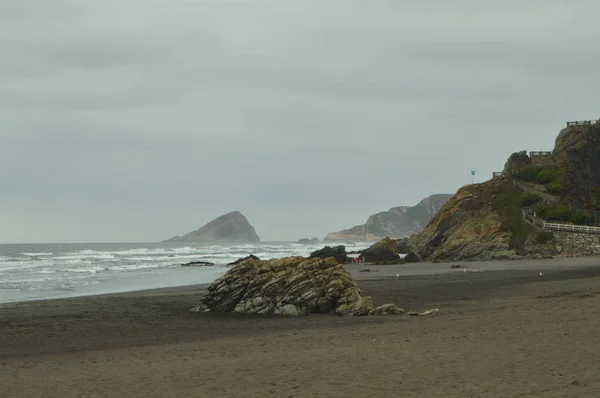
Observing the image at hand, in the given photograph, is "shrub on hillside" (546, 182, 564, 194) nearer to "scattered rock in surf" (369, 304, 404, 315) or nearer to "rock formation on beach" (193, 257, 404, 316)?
"rock formation on beach" (193, 257, 404, 316)

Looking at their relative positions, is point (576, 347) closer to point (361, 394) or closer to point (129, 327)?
point (361, 394)

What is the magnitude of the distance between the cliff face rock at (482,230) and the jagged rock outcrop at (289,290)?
147 ft

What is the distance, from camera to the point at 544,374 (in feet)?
36.9

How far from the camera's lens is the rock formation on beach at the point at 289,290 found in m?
26.7

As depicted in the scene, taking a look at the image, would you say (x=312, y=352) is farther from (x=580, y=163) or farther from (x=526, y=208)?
(x=580, y=163)

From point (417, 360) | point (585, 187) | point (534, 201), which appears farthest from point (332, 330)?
point (585, 187)

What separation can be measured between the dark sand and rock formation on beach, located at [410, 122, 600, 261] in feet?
145

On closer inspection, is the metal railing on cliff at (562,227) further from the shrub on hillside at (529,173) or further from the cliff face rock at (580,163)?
the shrub on hillside at (529,173)

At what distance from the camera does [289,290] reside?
2780cm

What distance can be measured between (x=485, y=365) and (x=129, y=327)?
551 inches

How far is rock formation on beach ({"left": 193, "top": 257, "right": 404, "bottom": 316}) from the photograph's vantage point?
26703 millimetres

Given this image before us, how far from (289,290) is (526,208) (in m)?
58.2

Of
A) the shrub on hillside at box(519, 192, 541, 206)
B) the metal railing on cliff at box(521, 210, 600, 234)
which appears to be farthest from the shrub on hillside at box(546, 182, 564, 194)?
the metal railing on cliff at box(521, 210, 600, 234)

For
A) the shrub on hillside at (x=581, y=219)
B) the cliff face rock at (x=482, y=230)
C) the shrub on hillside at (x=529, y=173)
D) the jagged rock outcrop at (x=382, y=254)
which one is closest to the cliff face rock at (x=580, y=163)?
the shrub on hillside at (x=529, y=173)
